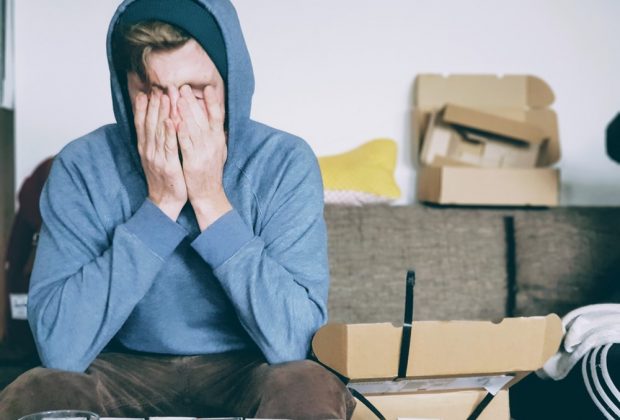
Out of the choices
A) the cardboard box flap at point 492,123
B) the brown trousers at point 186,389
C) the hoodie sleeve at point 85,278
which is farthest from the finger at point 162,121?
the cardboard box flap at point 492,123

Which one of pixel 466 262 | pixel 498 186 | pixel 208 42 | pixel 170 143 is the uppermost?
pixel 208 42

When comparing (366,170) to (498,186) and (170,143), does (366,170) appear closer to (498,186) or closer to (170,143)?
(498,186)

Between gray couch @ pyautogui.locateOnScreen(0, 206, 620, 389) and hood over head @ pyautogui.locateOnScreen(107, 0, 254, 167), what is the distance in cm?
65

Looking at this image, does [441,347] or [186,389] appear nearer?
[441,347]

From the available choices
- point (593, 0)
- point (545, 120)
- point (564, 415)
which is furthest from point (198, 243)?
point (593, 0)

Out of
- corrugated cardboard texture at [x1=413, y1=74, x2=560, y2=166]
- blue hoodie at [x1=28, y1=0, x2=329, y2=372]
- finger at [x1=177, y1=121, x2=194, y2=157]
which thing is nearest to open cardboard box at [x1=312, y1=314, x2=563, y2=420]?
blue hoodie at [x1=28, y1=0, x2=329, y2=372]

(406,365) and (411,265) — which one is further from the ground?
(406,365)

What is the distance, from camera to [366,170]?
2.12 metres

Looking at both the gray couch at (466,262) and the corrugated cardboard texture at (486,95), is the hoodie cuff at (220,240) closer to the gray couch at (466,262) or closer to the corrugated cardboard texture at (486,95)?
the gray couch at (466,262)

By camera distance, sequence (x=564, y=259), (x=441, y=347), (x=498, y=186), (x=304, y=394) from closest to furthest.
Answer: (x=304, y=394) → (x=441, y=347) → (x=564, y=259) → (x=498, y=186)

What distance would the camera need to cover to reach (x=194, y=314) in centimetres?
135

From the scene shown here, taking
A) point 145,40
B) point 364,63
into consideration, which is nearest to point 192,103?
point 145,40

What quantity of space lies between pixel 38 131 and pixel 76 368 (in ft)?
4.42

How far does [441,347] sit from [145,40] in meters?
0.72
